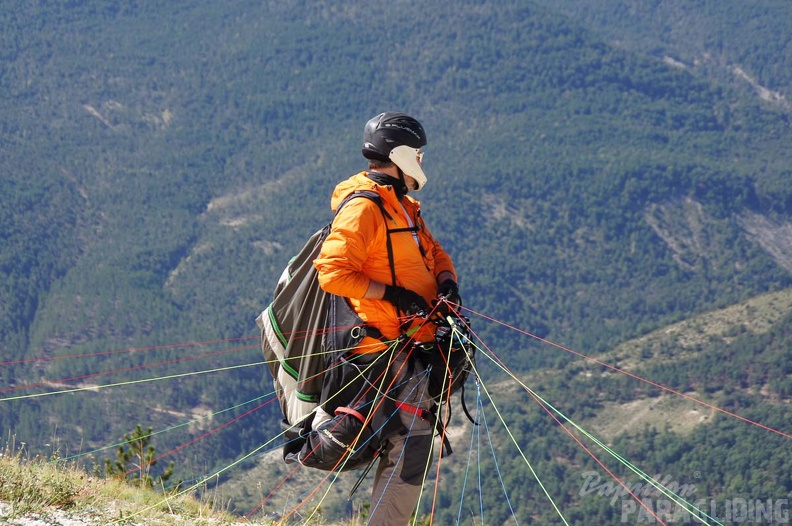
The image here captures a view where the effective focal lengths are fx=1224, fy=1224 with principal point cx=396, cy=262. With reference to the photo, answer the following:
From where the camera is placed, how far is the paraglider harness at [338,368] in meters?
→ 6.71

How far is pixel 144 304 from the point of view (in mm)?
168125

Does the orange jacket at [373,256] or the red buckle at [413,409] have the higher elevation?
the orange jacket at [373,256]

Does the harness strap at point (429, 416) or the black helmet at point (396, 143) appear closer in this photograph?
the harness strap at point (429, 416)

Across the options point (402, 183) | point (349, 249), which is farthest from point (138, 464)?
point (349, 249)

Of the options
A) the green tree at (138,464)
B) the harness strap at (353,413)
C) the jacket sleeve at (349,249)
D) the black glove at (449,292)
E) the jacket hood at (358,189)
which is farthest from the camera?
the green tree at (138,464)

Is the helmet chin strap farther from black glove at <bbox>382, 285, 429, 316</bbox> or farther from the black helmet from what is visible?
black glove at <bbox>382, 285, 429, 316</bbox>

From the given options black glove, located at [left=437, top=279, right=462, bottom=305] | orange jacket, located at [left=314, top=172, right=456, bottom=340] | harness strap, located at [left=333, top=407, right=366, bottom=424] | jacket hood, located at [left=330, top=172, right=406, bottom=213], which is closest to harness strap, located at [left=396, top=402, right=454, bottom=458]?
harness strap, located at [left=333, top=407, right=366, bottom=424]

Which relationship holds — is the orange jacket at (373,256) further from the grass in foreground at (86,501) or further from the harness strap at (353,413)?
the grass in foreground at (86,501)

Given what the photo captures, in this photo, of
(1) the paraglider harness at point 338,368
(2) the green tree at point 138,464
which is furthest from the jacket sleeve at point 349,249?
(2) the green tree at point 138,464

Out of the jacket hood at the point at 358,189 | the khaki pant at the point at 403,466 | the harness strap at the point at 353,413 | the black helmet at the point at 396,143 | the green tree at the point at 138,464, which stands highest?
the black helmet at the point at 396,143

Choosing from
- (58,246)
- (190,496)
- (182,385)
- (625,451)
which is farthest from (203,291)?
(190,496)

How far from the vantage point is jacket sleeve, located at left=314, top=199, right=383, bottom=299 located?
654cm

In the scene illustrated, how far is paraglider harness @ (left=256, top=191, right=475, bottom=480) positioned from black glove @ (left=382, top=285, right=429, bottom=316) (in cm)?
12

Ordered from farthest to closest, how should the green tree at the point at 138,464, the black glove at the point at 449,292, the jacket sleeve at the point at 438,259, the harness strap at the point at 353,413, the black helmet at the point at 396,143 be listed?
the green tree at the point at 138,464 → the jacket sleeve at the point at 438,259 → the black helmet at the point at 396,143 → the black glove at the point at 449,292 → the harness strap at the point at 353,413
